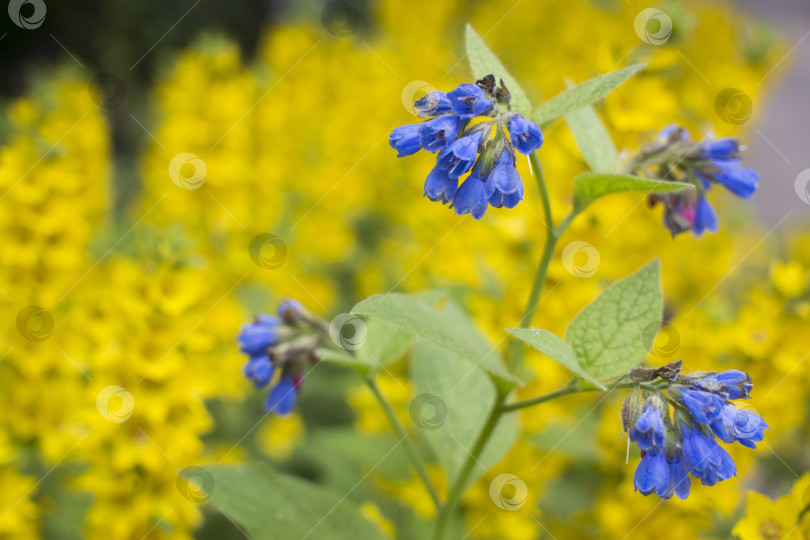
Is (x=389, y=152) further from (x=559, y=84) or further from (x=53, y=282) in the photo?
(x=53, y=282)

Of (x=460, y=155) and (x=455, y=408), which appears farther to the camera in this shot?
(x=455, y=408)

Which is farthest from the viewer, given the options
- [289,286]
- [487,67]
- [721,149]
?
[289,286]

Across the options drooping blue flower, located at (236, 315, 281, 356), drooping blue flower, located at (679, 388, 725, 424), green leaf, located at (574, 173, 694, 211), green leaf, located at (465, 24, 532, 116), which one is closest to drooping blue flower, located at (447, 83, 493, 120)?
green leaf, located at (465, 24, 532, 116)

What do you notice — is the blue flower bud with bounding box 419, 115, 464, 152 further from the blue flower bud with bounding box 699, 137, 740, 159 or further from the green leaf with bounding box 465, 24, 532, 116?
the blue flower bud with bounding box 699, 137, 740, 159

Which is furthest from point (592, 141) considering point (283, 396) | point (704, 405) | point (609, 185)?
point (283, 396)

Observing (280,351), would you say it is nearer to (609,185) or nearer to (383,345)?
(383,345)

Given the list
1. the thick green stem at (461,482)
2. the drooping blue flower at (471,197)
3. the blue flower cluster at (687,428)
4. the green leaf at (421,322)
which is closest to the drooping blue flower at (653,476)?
the blue flower cluster at (687,428)

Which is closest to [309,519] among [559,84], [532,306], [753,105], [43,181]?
[532,306]
